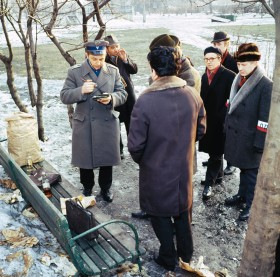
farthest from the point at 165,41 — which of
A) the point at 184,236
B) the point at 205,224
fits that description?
the point at 205,224

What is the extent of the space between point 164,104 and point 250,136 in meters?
1.51

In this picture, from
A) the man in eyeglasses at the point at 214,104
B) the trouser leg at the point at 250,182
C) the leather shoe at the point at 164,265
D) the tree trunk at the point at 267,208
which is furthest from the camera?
the man in eyeglasses at the point at 214,104

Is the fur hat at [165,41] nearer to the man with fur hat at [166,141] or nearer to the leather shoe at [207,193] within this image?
the man with fur hat at [166,141]

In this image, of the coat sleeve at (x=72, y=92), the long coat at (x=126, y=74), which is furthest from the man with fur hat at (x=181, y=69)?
the long coat at (x=126, y=74)

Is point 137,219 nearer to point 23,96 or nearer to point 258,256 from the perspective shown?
point 258,256

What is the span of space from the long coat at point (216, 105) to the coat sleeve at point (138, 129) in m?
1.81

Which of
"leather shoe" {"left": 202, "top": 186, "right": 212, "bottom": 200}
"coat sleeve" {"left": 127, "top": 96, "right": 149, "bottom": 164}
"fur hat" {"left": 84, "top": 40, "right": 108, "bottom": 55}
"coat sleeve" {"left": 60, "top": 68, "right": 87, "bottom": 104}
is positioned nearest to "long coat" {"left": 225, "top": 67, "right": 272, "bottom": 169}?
"leather shoe" {"left": 202, "top": 186, "right": 212, "bottom": 200}

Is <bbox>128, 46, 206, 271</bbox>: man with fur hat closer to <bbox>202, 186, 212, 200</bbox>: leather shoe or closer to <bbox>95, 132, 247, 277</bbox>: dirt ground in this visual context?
<bbox>95, 132, 247, 277</bbox>: dirt ground

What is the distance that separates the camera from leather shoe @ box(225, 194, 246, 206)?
14.9 ft

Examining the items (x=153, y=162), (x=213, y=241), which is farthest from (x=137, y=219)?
(x=153, y=162)

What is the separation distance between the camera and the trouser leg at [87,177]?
452 cm

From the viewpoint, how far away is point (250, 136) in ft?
12.7

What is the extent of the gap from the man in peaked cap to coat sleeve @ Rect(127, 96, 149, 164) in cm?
115

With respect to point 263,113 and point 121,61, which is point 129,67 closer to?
point 121,61
